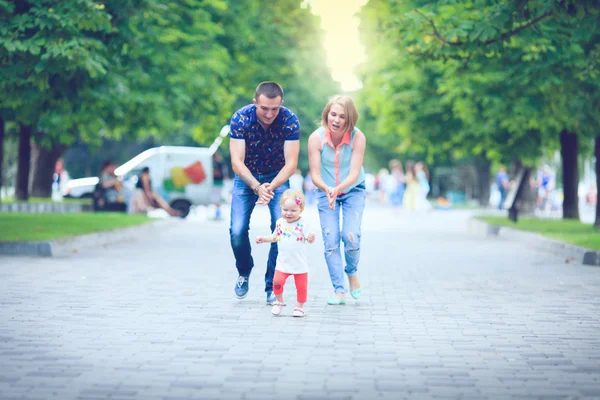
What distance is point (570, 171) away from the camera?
27.9 m

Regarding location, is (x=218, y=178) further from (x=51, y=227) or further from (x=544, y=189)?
(x=544, y=189)

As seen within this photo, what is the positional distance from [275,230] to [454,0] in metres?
6.65

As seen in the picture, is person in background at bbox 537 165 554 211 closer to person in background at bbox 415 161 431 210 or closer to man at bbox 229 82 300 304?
person in background at bbox 415 161 431 210

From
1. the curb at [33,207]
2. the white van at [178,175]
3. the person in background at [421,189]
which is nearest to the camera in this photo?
the curb at [33,207]

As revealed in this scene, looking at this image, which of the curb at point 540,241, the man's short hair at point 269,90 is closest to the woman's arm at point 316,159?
the man's short hair at point 269,90

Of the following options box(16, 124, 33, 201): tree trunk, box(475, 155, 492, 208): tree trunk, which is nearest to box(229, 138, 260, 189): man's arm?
box(16, 124, 33, 201): tree trunk

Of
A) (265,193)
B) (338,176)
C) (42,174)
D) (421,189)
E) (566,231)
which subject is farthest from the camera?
(421,189)

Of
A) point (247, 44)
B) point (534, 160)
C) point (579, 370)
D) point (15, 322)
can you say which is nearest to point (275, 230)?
point (15, 322)

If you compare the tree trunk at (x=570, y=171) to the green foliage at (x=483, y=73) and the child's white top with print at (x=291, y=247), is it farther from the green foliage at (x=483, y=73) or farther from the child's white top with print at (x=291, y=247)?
the child's white top with print at (x=291, y=247)

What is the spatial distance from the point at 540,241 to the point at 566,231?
10.1ft

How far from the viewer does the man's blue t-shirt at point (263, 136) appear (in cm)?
925

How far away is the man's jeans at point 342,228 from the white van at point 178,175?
24563 millimetres

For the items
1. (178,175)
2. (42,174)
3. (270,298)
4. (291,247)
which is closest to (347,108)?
(291,247)

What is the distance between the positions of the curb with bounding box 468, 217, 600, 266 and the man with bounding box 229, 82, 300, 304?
7.03 metres
